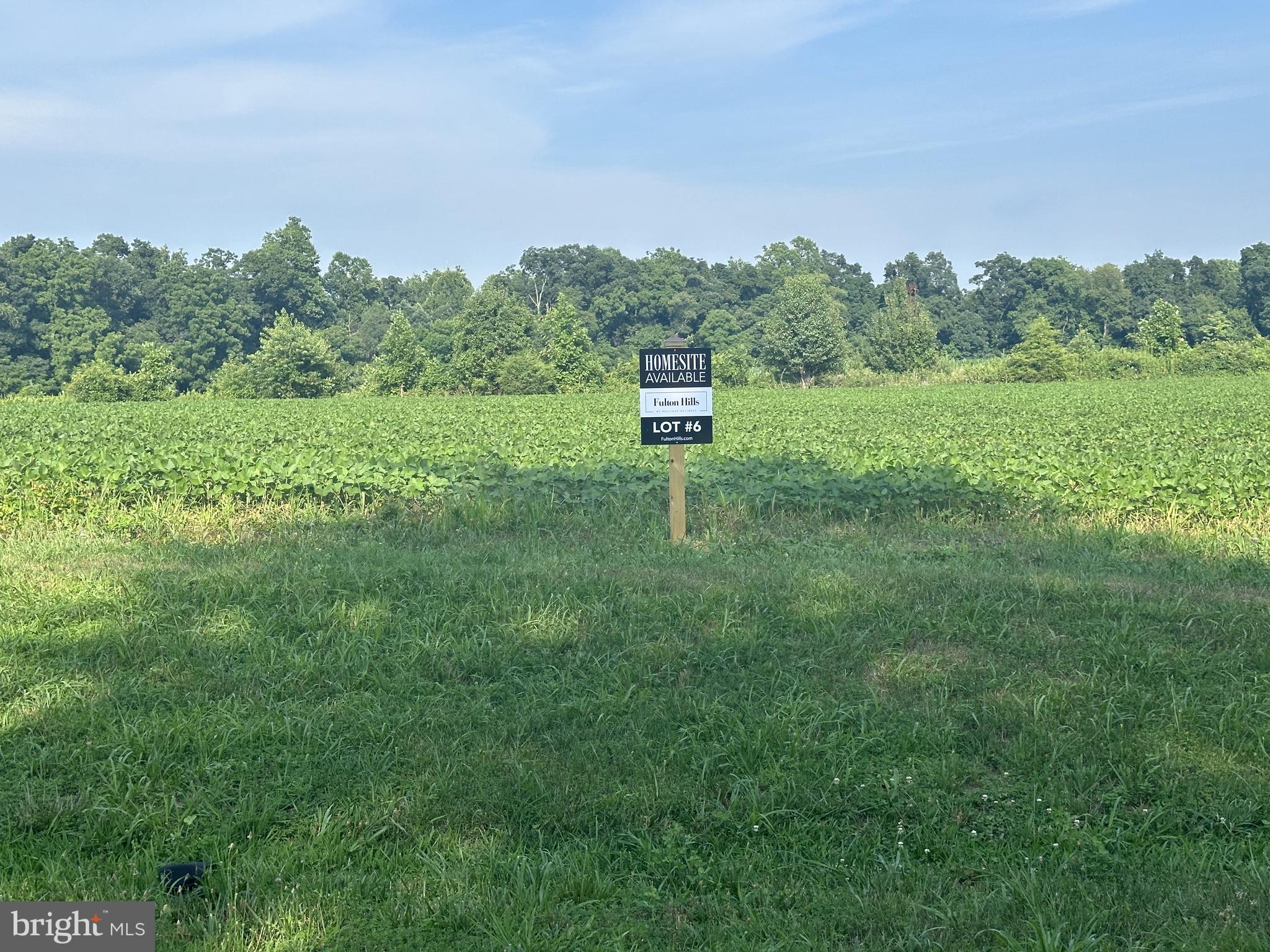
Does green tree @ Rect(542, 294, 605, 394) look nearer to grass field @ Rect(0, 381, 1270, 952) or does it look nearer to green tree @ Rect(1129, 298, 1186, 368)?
green tree @ Rect(1129, 298, 1186, 368)

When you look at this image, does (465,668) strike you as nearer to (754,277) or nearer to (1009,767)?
(1009,767)

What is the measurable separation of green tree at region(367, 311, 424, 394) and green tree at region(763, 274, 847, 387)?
25741 mm

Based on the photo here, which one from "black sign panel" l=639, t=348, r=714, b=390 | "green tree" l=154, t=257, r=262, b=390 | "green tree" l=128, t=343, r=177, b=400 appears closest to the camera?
"black sign panel" l=639, t=348, r=714, b=390

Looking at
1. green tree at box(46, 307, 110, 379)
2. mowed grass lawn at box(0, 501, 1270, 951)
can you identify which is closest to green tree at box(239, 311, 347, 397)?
green tree at box(46, 307, 110, 379)

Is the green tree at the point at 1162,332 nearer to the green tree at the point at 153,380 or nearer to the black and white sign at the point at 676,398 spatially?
the green tree at the point at 153,380

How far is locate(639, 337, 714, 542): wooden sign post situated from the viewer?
934 cm

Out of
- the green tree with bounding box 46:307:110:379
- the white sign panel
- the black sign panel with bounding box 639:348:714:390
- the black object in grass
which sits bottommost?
the black object in grass

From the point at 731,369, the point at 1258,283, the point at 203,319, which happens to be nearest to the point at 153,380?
the point at 203,319

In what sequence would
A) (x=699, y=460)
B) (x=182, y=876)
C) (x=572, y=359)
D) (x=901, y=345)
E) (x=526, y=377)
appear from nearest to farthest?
(x=182, y=876)
(x=699, y=460)
(x=526, y=377)
(x=572, y=359)
(x=901, y=345)

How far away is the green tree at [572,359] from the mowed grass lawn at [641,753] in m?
56.3

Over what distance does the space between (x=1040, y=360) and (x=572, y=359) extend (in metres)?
30.6

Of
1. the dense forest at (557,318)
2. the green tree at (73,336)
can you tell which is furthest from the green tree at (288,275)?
the green tree at (73,336)

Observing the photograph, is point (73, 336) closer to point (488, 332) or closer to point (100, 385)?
point (100, 385)

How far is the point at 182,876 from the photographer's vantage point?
3.67 m
